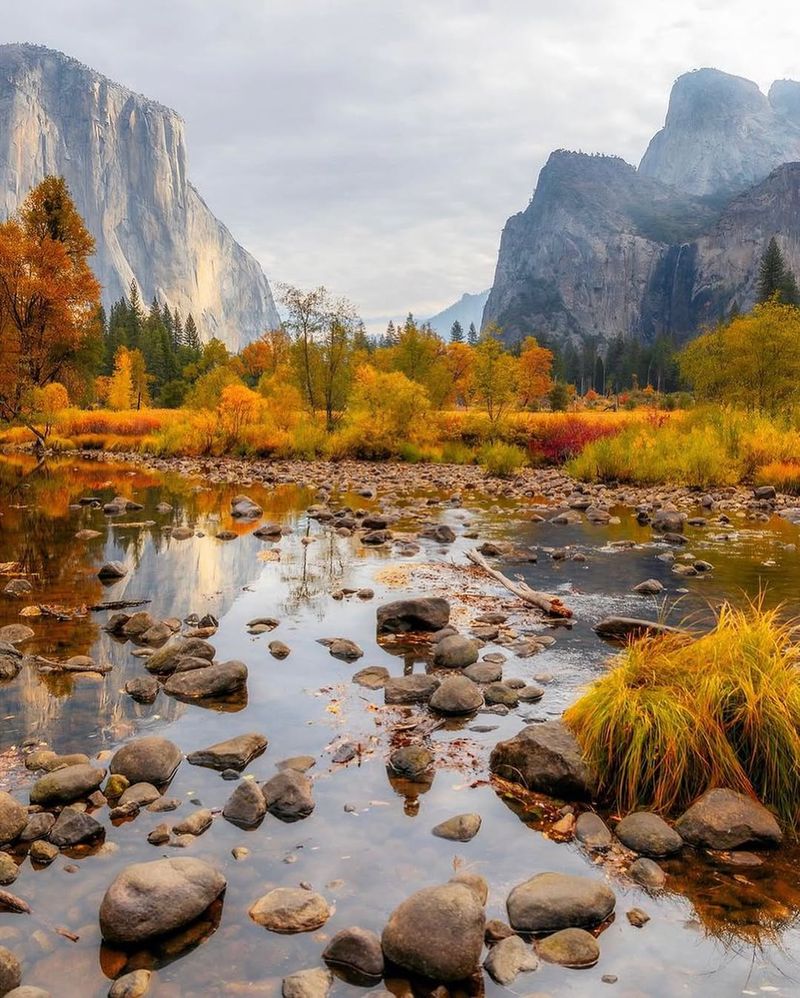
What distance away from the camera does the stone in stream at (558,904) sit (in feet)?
11.2

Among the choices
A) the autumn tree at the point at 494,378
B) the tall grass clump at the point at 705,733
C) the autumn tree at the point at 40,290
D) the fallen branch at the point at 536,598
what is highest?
the autumn tree at the point at 40,290

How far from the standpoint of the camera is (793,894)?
3.68 meters

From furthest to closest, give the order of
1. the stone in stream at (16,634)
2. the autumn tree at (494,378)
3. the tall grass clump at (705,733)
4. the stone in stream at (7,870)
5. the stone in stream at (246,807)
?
the autumn tree at (494,378)
the stone in stream at (16,634)
the tall grass clump at (705,733)
the stone in stream at (246,807)
the stone in stream at (7,870)

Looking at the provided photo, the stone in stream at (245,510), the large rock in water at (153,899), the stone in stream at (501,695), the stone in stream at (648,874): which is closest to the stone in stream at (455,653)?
the stone in stream at (501,695)

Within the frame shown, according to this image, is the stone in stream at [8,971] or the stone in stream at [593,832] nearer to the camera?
the stone in stream at [8,971]

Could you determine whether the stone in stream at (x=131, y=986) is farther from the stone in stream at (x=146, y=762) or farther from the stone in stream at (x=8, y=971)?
the stone in stream at (x=146, y=762)

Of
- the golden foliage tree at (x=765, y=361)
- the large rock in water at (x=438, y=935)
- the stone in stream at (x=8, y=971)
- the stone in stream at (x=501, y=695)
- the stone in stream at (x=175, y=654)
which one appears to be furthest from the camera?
the golden foliage tree at (x=765, y=361)

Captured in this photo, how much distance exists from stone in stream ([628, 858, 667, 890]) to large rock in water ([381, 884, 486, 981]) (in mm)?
984

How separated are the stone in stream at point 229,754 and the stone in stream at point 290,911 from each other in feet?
4.88

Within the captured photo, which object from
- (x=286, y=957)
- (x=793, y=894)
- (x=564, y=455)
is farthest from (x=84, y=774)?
(x=564, y=455)

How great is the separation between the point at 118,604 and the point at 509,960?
708cm

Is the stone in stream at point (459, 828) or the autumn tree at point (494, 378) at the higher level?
the autumn tree at point (494, 378)

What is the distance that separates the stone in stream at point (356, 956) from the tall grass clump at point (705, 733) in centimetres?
200

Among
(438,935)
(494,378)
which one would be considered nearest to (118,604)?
(438,935)
